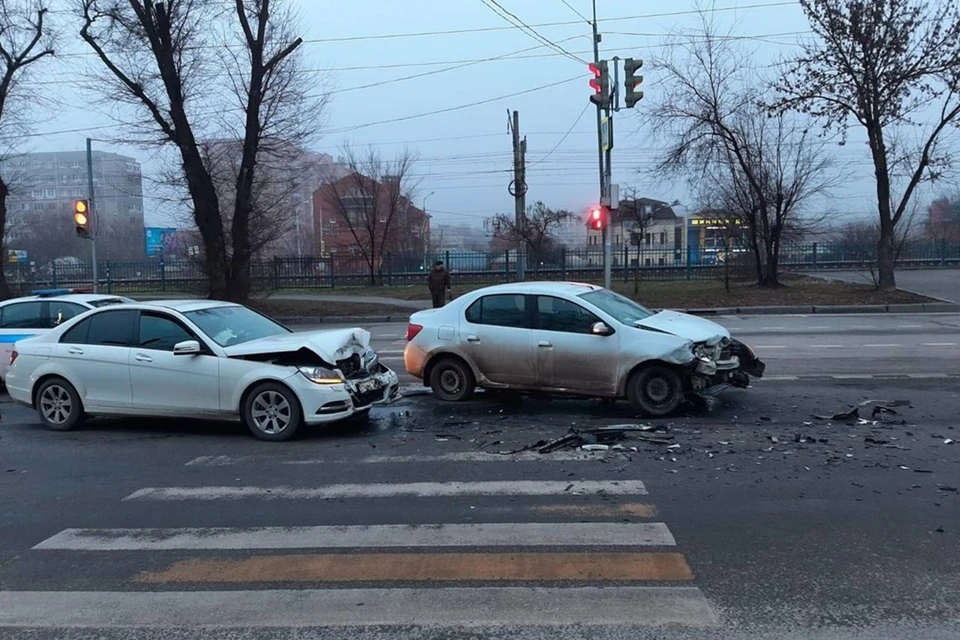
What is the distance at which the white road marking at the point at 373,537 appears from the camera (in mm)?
5145

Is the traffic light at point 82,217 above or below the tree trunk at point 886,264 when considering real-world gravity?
above

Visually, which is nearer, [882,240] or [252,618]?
[252,618]

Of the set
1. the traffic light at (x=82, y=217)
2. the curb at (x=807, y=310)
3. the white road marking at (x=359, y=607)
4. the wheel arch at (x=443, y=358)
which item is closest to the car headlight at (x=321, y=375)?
the wheel arch at (x=443, y=358)

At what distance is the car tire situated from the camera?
10148mm

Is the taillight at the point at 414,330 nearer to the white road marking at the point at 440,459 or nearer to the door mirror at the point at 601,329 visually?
the door mirror at the point at 601,329

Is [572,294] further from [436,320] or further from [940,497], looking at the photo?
[940,497]

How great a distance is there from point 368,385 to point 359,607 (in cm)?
462

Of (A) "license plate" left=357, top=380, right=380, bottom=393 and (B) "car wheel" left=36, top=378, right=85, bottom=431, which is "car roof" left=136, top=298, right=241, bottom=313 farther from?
(A) "license plate" left=357, top=380, right=380, bottom=393

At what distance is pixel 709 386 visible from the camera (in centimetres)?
899

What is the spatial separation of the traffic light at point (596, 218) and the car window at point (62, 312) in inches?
476

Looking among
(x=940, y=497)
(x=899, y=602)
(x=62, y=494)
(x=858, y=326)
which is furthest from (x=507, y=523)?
(x=858, y=326)

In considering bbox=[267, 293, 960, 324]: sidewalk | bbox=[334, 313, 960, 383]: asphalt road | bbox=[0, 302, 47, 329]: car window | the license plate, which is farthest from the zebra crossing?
bbox=[267, 293, 960, 324]: sidewalk

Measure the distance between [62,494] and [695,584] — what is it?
5.20m

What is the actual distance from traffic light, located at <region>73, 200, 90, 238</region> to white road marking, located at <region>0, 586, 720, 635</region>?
19.2 m
